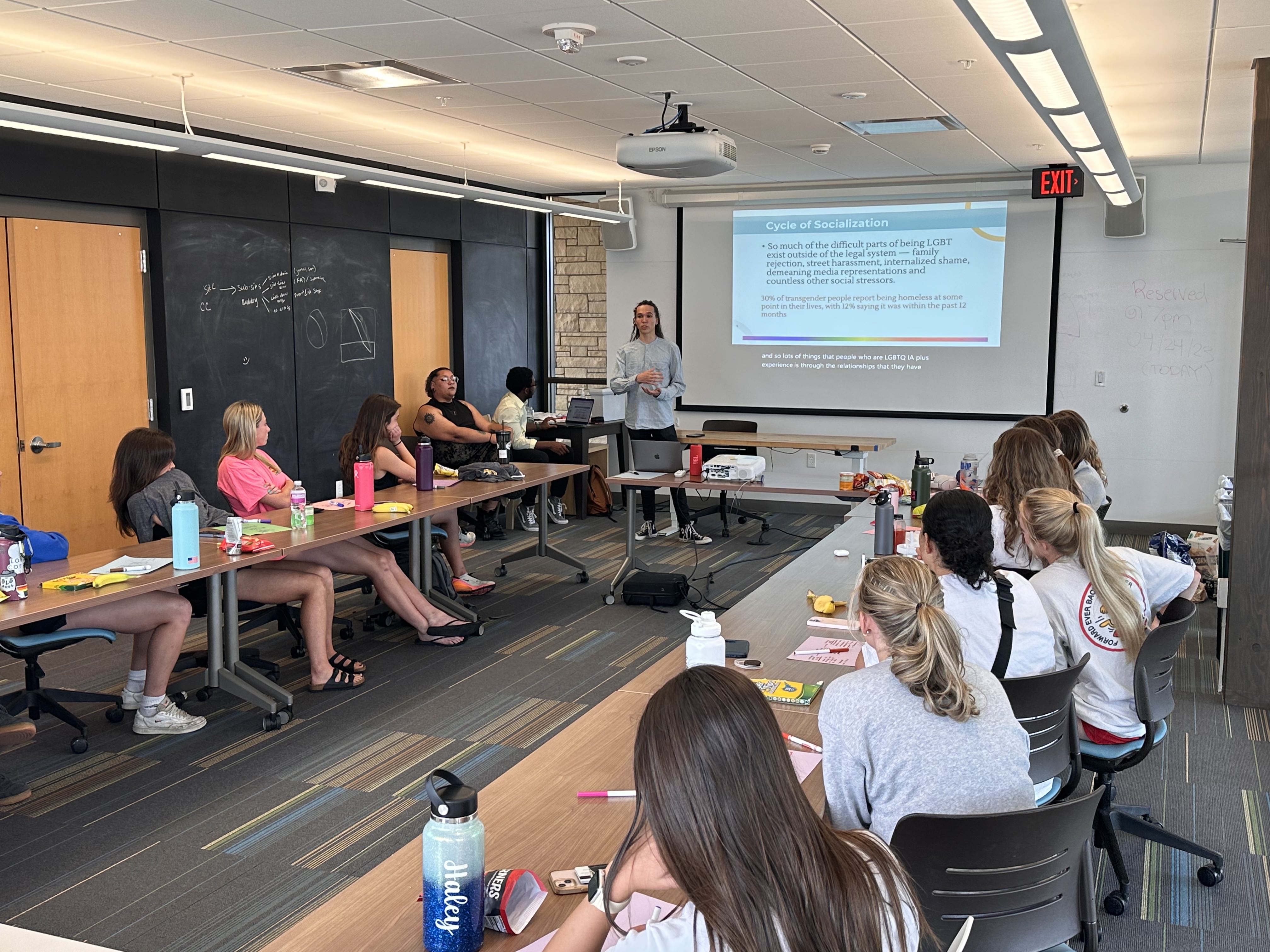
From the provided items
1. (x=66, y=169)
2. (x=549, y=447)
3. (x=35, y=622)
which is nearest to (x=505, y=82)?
(x=66, y=169)

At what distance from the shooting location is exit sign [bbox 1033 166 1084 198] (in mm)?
7922

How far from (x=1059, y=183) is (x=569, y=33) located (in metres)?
4.96

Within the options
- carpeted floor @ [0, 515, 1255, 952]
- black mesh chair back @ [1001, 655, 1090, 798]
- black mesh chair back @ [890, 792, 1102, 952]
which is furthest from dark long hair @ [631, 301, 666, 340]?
black mesh chair back @ [890, 792, 1102, 952]

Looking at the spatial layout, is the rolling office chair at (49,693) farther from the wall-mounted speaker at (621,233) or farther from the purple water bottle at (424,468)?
the wall-mounted speaker at (621,233)

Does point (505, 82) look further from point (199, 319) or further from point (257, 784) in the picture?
point (257, 784)

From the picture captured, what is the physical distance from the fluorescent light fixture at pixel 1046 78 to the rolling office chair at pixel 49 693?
12.7 ft

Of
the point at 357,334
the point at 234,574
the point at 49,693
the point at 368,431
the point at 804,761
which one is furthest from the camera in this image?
the point at 357,334

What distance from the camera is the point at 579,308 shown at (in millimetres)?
10844

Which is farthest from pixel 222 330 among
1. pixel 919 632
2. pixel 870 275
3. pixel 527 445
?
pixel 919 632

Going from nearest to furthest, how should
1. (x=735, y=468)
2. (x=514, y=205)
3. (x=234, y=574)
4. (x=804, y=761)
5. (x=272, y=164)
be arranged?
1. (x=804, y=761)
2. (x=234, y=574)
3. (x=272, y=164)
4. (x=735, y=468)
5. (x=514, y=205)

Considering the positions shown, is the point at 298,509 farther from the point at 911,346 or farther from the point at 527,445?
the point at 911,346

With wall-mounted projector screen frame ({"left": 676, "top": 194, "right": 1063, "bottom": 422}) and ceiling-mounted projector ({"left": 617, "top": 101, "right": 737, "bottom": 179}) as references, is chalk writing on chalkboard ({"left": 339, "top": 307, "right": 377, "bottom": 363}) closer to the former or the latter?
wall-mounted projector screen frame ({"left": 676, "top": 194, "right": 1063, "bottom": 422})

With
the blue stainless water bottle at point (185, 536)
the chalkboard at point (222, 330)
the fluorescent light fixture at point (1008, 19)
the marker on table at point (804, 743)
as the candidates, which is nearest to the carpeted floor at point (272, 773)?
the blue stainless water bottle at point (185, 536)

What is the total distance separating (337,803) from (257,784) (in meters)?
0.37
